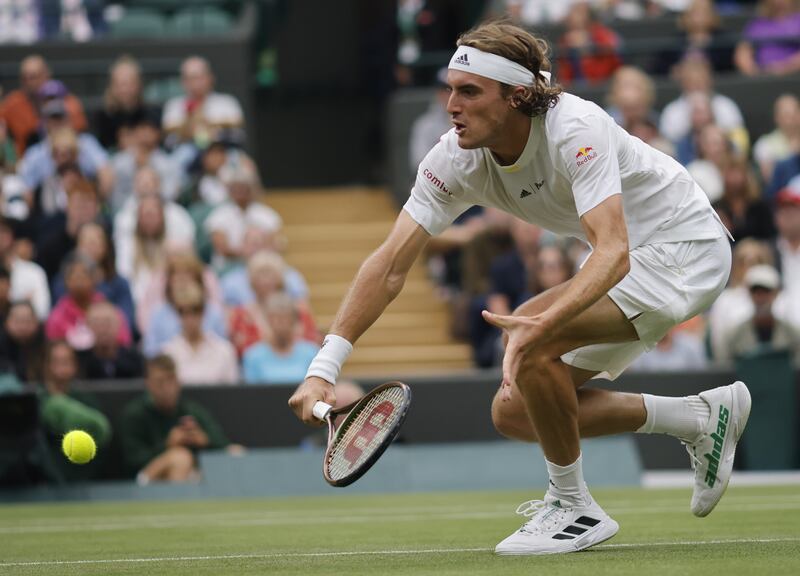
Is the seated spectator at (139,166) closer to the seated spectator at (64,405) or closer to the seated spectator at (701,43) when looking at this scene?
the seated spectator at (64,405)

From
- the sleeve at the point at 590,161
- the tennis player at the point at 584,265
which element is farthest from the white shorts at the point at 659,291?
the sleeve at the point at 590,161

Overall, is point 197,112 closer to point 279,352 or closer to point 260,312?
point 260,312

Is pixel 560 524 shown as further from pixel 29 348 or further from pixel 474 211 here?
pixel 474 211

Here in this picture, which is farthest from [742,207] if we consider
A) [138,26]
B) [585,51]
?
[138,26]

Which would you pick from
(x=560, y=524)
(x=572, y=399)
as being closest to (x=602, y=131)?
(x=572, y=399)

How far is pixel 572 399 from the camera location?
19.0ft

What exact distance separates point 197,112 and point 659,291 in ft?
30.6

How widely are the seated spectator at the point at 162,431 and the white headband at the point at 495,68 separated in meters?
5.79

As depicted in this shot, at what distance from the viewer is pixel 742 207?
1310 centimetres

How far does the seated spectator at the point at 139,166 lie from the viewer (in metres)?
14.0

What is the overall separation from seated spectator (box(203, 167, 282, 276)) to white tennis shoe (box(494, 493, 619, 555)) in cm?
748

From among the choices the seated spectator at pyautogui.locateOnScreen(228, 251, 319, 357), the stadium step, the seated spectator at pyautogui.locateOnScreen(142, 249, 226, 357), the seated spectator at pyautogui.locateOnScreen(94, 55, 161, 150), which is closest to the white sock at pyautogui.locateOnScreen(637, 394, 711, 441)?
the seated spectator at pyautogui.locateOnScreen(228, 251, 319, 357)

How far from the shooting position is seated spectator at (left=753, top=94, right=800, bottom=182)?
45.1ft

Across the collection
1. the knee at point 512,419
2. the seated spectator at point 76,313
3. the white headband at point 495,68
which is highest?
the white headband at point 495,68
